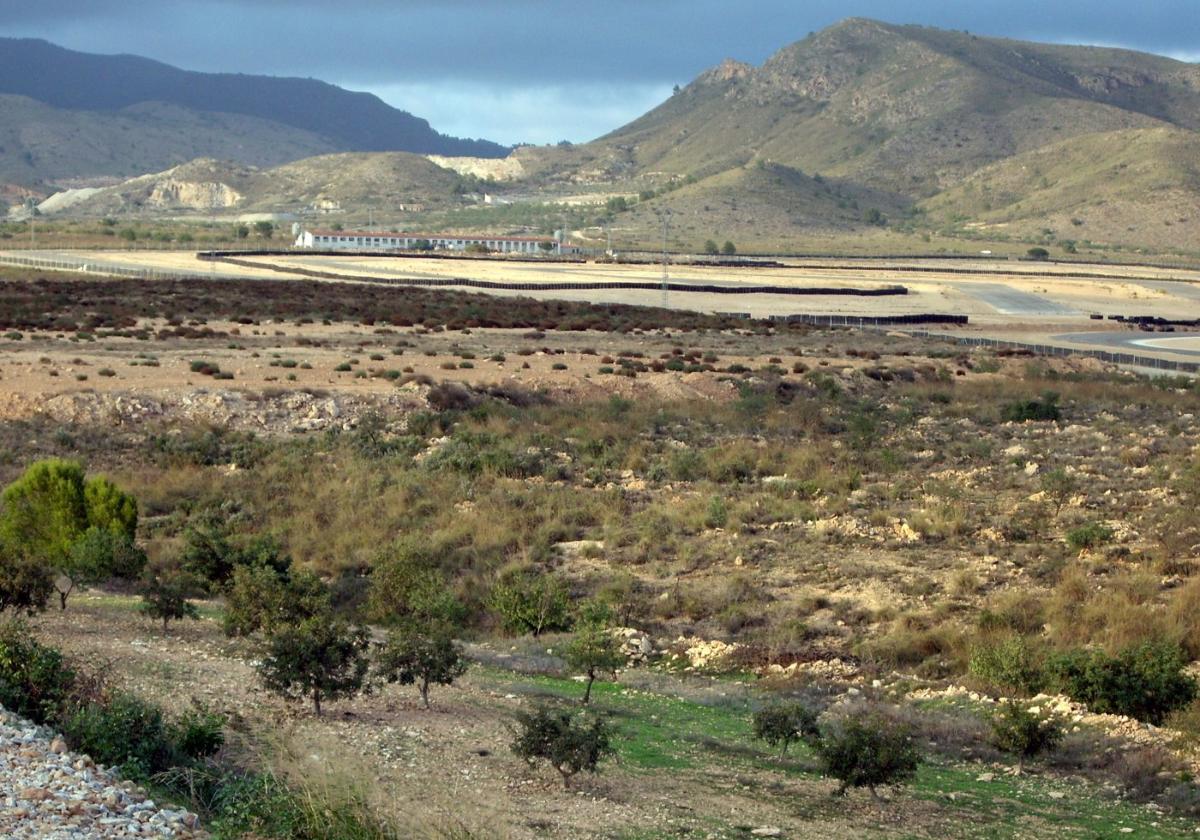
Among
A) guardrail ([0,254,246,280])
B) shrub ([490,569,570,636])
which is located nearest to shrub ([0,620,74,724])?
shrub ([490,569,570,636])

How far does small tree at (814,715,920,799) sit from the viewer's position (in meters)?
12.5

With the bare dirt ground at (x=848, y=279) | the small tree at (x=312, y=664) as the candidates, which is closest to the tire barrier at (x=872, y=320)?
the bare dirt ground at (x=848, y=279)

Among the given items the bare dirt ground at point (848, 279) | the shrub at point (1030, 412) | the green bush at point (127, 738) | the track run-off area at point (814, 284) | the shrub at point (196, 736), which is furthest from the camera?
the bare dirt ground at point (848, 279)

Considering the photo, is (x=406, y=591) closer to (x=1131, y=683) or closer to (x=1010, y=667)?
(x=1010, y=667)

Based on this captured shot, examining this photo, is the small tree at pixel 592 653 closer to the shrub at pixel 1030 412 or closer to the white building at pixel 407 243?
the shrub at pixel 1030 412

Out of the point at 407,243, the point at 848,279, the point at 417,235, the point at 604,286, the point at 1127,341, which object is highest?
the point at 417,235

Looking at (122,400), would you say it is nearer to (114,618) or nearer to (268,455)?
(268,455)

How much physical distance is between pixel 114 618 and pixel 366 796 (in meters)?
9.23

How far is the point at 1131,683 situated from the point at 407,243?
460 feet

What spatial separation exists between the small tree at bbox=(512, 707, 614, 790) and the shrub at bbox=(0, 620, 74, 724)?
3.61 meters

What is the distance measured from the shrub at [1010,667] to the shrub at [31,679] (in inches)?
380

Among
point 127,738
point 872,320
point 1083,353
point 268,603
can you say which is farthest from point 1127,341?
point 127,738

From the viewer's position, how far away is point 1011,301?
310ft

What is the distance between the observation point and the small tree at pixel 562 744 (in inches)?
469
